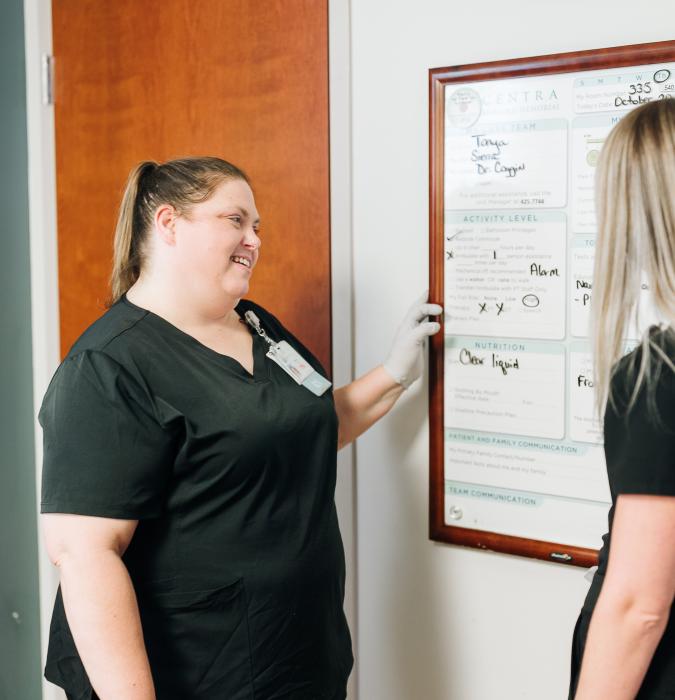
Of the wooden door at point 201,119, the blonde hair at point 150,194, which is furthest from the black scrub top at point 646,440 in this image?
the wooden door at point 201,119

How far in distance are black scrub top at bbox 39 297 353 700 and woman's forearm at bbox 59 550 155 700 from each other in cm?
7

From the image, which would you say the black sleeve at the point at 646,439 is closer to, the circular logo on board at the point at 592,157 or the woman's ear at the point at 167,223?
the circular logo on board at the point at 592,157

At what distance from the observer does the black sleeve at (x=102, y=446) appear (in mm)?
1169

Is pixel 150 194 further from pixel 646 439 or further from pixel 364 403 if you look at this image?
pixel 646 439

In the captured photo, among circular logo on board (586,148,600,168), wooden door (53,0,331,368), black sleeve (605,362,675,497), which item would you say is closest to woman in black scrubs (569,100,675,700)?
black sleeve (605,362,675,497)

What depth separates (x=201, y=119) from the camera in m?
1.81

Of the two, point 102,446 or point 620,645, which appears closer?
point 620,645

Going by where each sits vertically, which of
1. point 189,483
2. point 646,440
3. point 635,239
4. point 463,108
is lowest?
point 189,483

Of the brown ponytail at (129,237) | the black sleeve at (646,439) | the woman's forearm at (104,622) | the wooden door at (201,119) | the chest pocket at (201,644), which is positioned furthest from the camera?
the wooden door at (201,119)

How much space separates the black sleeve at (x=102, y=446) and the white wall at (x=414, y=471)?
22.7 inches

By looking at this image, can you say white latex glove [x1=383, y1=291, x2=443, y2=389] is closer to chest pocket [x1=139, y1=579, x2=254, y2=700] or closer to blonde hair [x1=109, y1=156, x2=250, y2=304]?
blonde hair [x1=109, y1=156, x2=250, y2=304]

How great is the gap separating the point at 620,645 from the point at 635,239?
0.46 meters

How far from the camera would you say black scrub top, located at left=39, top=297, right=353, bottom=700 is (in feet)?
3.90

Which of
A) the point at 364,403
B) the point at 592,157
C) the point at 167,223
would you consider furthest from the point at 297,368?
the point at 592,157
